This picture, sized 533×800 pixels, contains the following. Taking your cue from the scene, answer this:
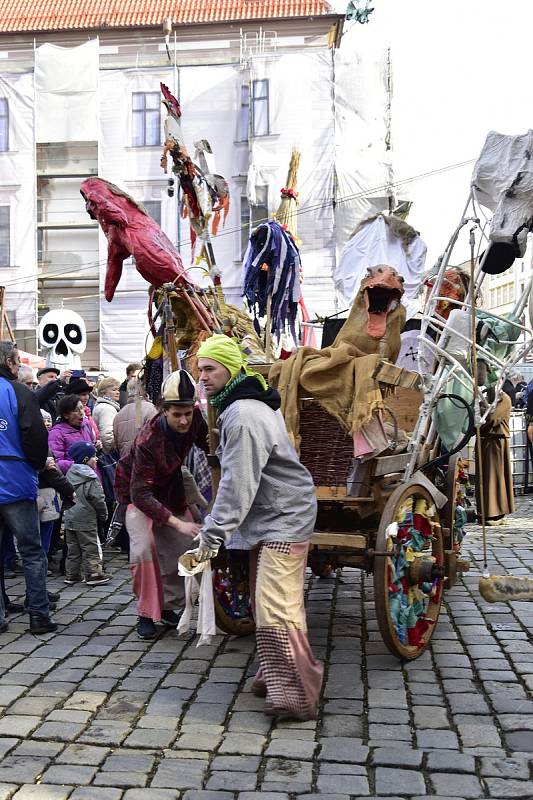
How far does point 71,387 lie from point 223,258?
20414 millimetres

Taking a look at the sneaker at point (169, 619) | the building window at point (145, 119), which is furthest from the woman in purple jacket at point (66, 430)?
the building window at point (145, 119)

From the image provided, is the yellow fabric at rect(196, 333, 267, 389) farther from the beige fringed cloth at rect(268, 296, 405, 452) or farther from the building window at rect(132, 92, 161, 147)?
the building window at rect(132, 92, 161, 147)

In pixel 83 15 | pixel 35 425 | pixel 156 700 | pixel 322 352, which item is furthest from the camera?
pixel 83 15

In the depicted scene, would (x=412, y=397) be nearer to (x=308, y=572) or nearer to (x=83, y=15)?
(x=308, y=572)

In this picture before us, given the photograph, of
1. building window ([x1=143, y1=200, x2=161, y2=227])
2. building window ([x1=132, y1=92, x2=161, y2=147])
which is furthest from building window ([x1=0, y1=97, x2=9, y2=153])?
building window ([x1=143, y1=200, x2=161, y2=227])

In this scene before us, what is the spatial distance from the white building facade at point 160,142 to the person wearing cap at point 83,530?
790 inches

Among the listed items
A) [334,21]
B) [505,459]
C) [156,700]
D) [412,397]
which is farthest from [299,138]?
[156,700]

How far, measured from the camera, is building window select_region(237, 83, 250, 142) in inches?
1132

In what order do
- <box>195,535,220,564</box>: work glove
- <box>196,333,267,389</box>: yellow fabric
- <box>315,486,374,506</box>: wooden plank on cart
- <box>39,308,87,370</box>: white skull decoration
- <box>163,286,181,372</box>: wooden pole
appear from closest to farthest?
<box>195,535,220,564</box>: work glove
<box>196,333,267,389</box>: yellow fabric
<box>315,486,374,506</box>: wooden plank on cart
<box>163,286,181,372</box>: wooden pole
<box>39,308,87,370</box>: white skull decoration

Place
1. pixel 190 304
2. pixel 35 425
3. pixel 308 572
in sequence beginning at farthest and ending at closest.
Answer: pixel 308 572 < pixel 190 304 < pixel 35 425

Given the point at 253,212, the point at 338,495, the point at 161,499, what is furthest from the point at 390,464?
the point at 253,212

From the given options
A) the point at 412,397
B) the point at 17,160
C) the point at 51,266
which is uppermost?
the point at 17,160

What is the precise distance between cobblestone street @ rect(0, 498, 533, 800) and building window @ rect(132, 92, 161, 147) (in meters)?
24.5

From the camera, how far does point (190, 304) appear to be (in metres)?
7.63
